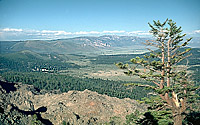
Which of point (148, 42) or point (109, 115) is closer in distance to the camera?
point (148, 42)

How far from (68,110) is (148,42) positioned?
37.4 m

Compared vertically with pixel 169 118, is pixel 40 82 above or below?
below

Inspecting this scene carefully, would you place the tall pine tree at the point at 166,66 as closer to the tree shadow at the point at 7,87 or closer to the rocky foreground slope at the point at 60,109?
the rocky foreground slope at the point at 60,109

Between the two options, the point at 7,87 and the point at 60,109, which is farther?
the point at 7,87

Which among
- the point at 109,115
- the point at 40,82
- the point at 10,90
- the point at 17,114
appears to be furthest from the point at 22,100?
the point at 40,82

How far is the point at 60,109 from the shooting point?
49281mm

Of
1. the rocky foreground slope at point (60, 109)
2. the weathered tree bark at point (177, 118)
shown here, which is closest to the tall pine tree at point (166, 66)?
the weathered tree bark at point (177, 118)

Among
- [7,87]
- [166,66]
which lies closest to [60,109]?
[7,87]

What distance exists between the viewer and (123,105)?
181ft

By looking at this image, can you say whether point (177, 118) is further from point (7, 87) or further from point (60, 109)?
point (7, 87)

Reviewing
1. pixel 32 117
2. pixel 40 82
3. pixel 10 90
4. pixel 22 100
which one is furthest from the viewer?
pixel 40 82

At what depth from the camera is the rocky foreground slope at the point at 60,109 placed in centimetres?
4125

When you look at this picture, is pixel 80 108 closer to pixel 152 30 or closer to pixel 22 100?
pixel 22 100

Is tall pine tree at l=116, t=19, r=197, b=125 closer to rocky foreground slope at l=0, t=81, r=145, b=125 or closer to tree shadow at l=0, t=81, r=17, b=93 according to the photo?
rocky foreground slope at l=0, t=81, r=145, b=125
